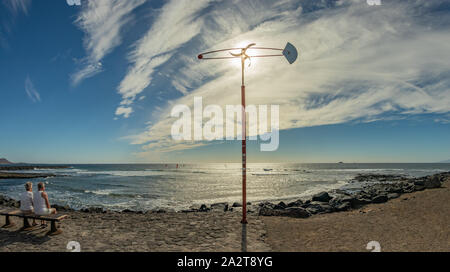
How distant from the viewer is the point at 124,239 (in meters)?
7.12

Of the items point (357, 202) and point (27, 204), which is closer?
point (27, 204)

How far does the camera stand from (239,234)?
751 centimetres

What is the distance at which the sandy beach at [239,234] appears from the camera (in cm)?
644

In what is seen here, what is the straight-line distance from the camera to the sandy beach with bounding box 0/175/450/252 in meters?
6.44

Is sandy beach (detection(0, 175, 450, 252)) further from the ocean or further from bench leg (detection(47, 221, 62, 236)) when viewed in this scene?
the ocean

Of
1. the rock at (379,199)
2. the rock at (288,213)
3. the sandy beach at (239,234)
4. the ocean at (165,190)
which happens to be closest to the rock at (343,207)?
the rock at (379,199)

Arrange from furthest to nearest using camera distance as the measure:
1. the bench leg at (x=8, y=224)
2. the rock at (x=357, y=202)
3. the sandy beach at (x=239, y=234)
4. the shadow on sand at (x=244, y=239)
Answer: the rock at (x=357, y=202)
the bench leg at (x=8, y=224)
the sandy beach at (x=239, y=234)
the shadow on sand at (x=244, y=239)

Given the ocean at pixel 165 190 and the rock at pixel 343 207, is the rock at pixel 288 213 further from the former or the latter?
the ocean at pixel 165 190

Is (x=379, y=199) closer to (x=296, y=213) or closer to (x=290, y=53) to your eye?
(x=296, y=213)

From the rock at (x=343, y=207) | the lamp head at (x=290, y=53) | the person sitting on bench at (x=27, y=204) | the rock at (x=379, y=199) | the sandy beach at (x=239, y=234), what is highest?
the lamp head at (x=290, y=53)

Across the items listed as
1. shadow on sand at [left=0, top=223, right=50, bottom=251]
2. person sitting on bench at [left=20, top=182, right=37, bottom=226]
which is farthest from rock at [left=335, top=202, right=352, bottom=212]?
person sitting on bench at [left=20, top=182, right=37, bottom=226]

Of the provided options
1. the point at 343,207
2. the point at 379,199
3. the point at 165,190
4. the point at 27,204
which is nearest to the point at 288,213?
the point at 343,207
